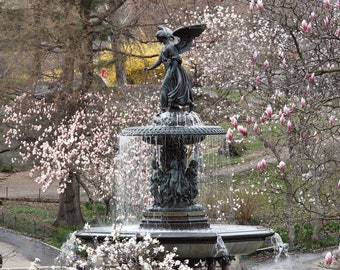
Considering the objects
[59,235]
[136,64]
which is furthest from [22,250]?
[136,64]

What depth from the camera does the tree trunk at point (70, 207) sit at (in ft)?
93.4

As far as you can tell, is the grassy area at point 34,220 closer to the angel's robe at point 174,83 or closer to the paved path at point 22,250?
the paved path at point 22,250

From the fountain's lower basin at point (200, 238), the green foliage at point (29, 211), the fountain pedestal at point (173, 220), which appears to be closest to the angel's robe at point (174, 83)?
the fountain pedestal at point (173, 220)

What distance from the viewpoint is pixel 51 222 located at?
2922 centimetres

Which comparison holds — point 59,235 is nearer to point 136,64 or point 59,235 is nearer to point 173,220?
point 173,220

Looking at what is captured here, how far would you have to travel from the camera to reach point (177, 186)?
1512cm

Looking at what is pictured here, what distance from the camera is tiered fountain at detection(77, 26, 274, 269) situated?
46.6ft

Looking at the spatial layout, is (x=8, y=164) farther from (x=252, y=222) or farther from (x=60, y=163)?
(x=252, y=222)

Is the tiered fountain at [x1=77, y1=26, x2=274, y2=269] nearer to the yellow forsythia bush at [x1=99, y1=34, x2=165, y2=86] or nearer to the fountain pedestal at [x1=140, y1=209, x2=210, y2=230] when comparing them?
the fountain pedestal at [x1=140, y1=209, x2=210, y2=230]

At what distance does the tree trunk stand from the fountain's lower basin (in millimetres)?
13966

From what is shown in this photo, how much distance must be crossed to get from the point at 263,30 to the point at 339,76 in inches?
451

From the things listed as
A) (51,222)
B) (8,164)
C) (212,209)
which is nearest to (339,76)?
(212,209)

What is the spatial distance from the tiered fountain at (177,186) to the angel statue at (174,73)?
17 millimetres

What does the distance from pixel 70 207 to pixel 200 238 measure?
15.6m
